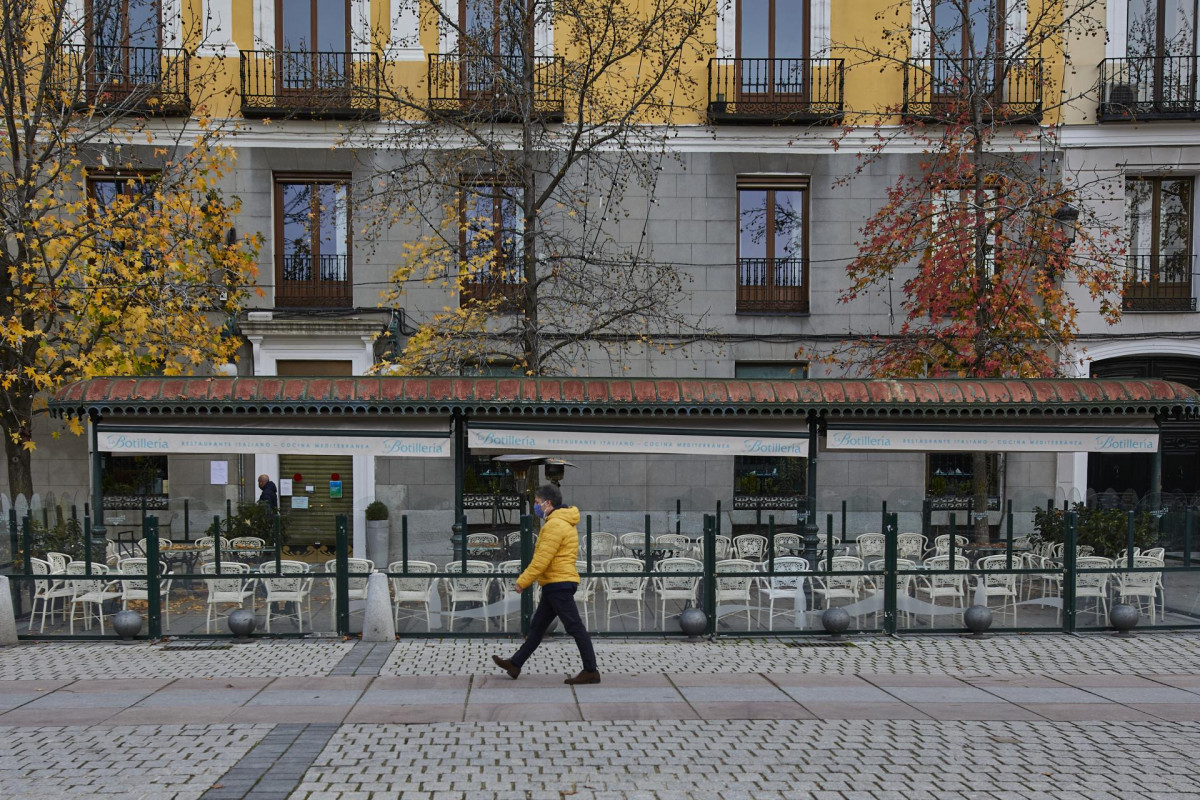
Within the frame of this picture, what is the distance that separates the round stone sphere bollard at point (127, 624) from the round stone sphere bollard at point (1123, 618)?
1112cm

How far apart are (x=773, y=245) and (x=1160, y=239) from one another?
8.64m

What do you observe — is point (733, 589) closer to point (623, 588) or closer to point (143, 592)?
point (623, 588)

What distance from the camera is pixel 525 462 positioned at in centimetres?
1438

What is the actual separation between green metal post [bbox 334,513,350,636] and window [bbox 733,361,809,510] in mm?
10288

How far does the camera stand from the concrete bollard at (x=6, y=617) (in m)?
9.06

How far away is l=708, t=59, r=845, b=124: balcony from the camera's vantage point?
58.4 ft

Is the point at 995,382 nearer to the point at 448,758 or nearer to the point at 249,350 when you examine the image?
the point at 448,758

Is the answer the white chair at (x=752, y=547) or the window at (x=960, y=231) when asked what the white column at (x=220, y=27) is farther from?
the window at (x=960, y=231)

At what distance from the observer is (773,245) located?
18.8 m

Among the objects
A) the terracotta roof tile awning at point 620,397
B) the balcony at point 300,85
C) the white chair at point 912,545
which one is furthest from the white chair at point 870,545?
the balcony at point 300,85

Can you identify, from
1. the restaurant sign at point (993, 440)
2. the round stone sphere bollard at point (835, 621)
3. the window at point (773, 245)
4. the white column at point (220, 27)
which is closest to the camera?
the round stone sphere bollard at point (835, 621)

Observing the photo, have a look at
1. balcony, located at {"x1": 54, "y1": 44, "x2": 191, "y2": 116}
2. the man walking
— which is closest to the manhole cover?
the man walking

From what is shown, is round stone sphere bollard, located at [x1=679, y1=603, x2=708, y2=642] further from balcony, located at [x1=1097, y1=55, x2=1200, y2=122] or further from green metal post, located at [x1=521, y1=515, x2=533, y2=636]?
balcony, located at [x1=1097, y1=55, x2=1200, y2=122]

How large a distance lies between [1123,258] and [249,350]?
18.8m
